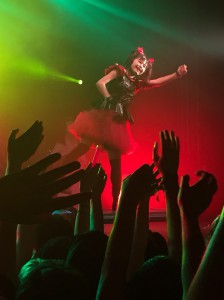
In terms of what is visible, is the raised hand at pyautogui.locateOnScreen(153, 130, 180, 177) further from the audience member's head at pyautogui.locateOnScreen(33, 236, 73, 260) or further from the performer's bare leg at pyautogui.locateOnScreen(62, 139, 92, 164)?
the performer's bare leg at pyautogui.locateOnScreen(62, 139, 92, 164)

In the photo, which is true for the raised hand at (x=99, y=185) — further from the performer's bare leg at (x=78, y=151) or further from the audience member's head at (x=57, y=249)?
the performer's bare leg at (x=78, y=151)

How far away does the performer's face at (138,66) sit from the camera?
486 centimetres

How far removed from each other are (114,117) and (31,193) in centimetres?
395

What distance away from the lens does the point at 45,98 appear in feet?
16.5

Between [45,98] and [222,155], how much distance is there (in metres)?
2.61

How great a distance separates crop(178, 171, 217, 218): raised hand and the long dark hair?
13.6ft

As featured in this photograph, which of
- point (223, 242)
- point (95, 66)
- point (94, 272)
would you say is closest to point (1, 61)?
point (95, 66)

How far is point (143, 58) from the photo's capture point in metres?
4.89

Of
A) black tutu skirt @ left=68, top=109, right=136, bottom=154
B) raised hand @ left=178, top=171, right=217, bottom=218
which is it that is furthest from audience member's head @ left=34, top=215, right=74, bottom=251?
black tutu skirt @ left=68, top=109, right=136, bottom=154

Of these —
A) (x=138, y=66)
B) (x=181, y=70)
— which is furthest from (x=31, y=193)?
(x=181, y=70)

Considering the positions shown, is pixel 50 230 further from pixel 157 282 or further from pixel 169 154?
pixel 157 282

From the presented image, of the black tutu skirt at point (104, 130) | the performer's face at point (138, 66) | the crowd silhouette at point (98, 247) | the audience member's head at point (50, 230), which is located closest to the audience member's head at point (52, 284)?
the crowd silhouette at point (98, 247)

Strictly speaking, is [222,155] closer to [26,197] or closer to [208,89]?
[208,89]

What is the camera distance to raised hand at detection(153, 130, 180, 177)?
1188 millimetres
